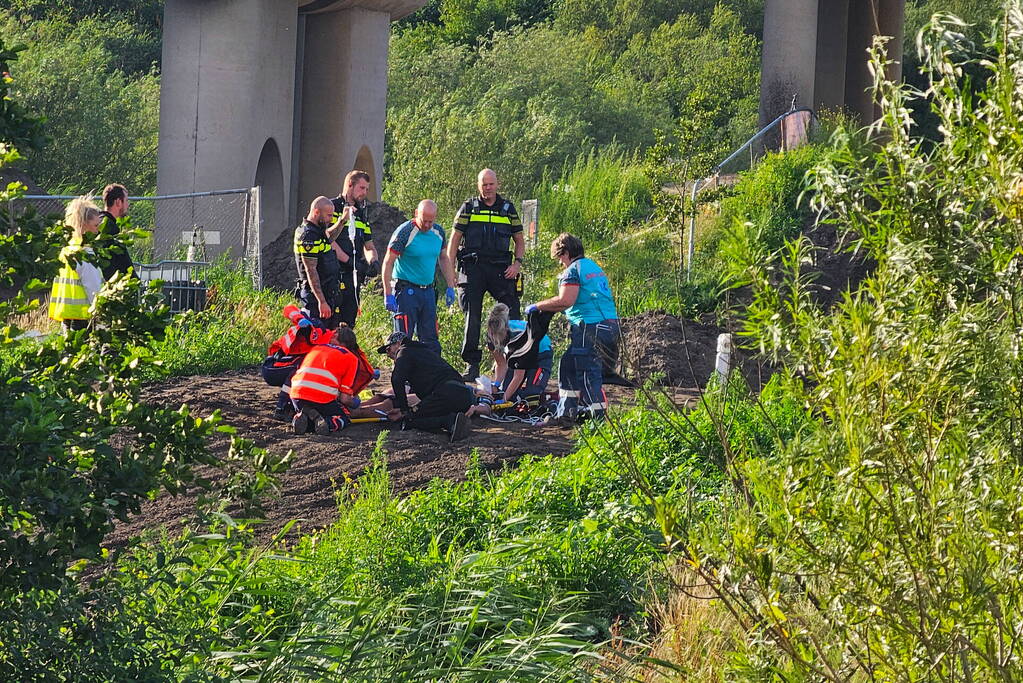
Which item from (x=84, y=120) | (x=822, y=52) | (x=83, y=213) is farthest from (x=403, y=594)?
(x=84, y=120)

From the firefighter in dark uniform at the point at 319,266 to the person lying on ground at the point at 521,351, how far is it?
1348 mm

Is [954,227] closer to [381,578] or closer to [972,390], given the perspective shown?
[972,390]

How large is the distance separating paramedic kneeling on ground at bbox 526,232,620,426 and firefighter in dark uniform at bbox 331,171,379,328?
2.29 m

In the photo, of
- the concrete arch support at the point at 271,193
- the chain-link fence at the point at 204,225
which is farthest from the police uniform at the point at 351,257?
the concrete arch support at the point at 271,193

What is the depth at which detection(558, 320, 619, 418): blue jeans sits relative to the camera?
366 inches

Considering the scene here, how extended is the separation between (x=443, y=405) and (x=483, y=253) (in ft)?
6.99

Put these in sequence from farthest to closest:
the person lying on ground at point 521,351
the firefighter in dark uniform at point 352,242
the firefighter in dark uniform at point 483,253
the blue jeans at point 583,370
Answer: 1. the firefighter in dark uniform at point 352,242
2. the firefighter in dark uniform at point 483,253
3. the person lying on ground at point 521,351
4. the blue jeans at point 583,370

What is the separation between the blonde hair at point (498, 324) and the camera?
33.7 feet

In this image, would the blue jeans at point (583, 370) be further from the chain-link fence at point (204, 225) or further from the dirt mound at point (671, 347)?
the chain-link fence at point (204, 225)

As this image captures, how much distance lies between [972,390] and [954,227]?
334 mm

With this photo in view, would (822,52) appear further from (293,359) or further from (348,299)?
(293,359)

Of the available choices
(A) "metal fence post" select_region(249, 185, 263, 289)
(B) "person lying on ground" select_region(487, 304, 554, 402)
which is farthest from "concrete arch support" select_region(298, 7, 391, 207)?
(B) "person lying on ground" select_region(487, 304, 554, 402)

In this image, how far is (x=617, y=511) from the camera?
6.11 metres

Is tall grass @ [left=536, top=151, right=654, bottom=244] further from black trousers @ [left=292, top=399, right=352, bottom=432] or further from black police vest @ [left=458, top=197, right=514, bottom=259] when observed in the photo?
black trousers @ [left=292, top=399, right=352, bottom=432]
